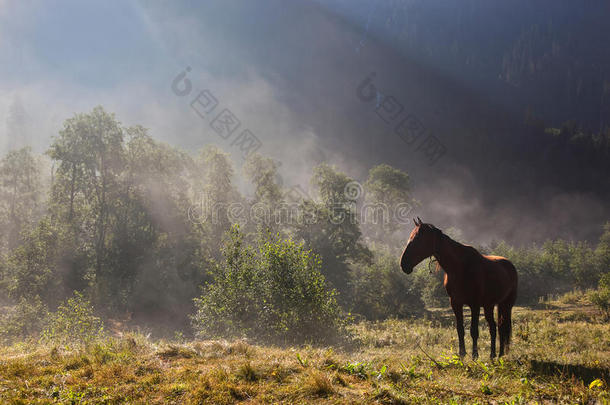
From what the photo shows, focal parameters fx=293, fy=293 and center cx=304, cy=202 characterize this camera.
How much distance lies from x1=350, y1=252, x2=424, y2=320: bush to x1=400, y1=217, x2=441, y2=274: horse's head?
2608cm

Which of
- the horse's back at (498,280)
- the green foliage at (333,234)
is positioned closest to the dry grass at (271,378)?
the horse's back at (498,280)

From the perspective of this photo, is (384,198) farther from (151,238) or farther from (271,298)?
(271,298)

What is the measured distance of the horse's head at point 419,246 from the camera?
7246 millimetres

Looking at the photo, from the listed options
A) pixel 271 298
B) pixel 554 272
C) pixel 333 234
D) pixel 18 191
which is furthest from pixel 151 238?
pixel 554 272

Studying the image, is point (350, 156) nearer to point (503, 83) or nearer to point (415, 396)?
point (503, 83)

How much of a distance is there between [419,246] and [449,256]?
3.10 feet

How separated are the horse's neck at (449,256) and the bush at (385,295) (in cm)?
2554

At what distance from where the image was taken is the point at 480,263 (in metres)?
7.61

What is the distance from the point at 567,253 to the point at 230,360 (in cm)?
5671

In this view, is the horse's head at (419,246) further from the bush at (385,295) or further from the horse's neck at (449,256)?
the bush at (385,295)

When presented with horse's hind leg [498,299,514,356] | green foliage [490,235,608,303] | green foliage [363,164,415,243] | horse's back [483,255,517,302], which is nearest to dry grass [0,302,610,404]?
horse's hind leg [498,299,514,356]

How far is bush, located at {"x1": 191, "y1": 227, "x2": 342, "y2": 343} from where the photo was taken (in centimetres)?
1184

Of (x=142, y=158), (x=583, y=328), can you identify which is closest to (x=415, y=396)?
(x=583, y=328)

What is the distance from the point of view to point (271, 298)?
482 inches
